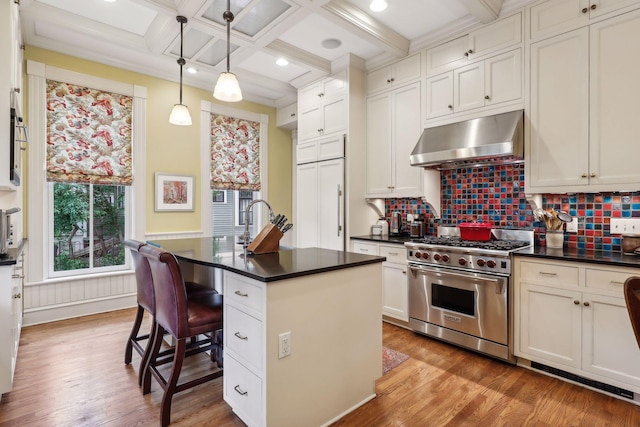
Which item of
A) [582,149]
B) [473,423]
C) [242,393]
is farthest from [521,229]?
[242,393]

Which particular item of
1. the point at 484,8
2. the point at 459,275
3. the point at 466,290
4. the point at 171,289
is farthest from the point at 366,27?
the point at 171,289

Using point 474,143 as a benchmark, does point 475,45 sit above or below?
above

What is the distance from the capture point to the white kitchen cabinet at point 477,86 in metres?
2.93

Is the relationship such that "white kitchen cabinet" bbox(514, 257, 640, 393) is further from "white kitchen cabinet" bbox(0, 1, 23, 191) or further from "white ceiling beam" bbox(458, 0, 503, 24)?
"white kitchen cabinet" bbox(0, 1, 23, 191)

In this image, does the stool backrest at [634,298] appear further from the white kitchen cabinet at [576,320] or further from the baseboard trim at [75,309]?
the baseboard trim at [75,309]

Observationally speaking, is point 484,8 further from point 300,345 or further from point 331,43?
point 300,345

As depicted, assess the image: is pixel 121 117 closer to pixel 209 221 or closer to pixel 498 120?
pixel 209 221

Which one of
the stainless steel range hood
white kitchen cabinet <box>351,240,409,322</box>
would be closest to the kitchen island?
white kitchen cabinet <box>351,240,409,322</box>

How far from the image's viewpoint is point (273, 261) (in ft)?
6.72

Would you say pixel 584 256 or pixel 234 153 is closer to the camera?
pixel 584 256

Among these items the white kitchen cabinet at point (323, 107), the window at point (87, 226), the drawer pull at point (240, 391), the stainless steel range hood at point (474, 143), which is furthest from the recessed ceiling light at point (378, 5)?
the window at point (87, 226)

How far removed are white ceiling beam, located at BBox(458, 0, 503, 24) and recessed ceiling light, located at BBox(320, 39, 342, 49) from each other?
4.27ft

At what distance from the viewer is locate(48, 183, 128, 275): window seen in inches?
150

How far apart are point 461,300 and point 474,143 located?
137 centimetres
